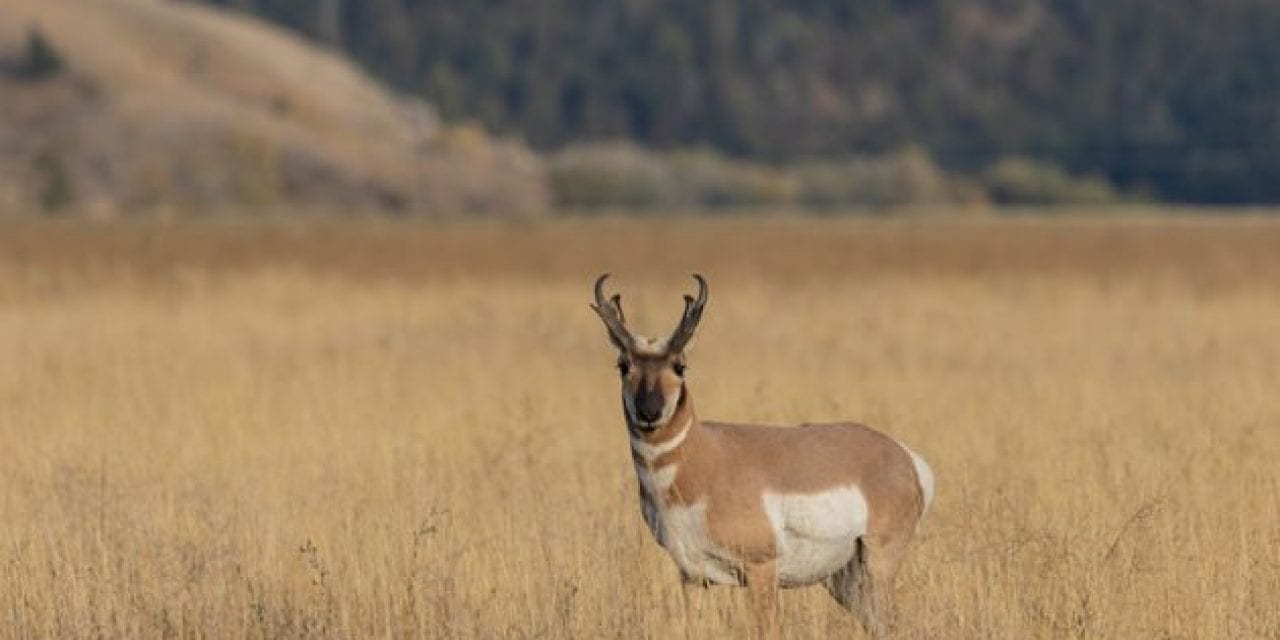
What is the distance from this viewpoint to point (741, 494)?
9289 millimetres

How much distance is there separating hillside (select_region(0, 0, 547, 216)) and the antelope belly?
5489cm

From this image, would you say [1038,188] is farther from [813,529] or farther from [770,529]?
[770,529]

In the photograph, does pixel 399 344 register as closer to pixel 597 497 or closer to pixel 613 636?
pixel 597 497

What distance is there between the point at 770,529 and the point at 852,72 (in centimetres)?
10627

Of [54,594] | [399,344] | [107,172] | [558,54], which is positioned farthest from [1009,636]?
[558,54]

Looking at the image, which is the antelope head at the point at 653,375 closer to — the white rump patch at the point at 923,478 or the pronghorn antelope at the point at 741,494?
the pronghorn antelope at the point at 741,494

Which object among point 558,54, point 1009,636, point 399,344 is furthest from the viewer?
point 558,54

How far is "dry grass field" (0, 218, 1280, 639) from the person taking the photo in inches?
407

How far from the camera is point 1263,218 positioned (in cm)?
5453

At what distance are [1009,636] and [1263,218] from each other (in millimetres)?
46308

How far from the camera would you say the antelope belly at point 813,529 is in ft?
30.6

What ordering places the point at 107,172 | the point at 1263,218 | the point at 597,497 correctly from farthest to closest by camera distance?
the point at 107,172 < the point at 1263,218 < the point at 597,497

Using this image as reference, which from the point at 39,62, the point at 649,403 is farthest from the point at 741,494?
the point at 39,62

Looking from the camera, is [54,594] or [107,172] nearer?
[54,594]
